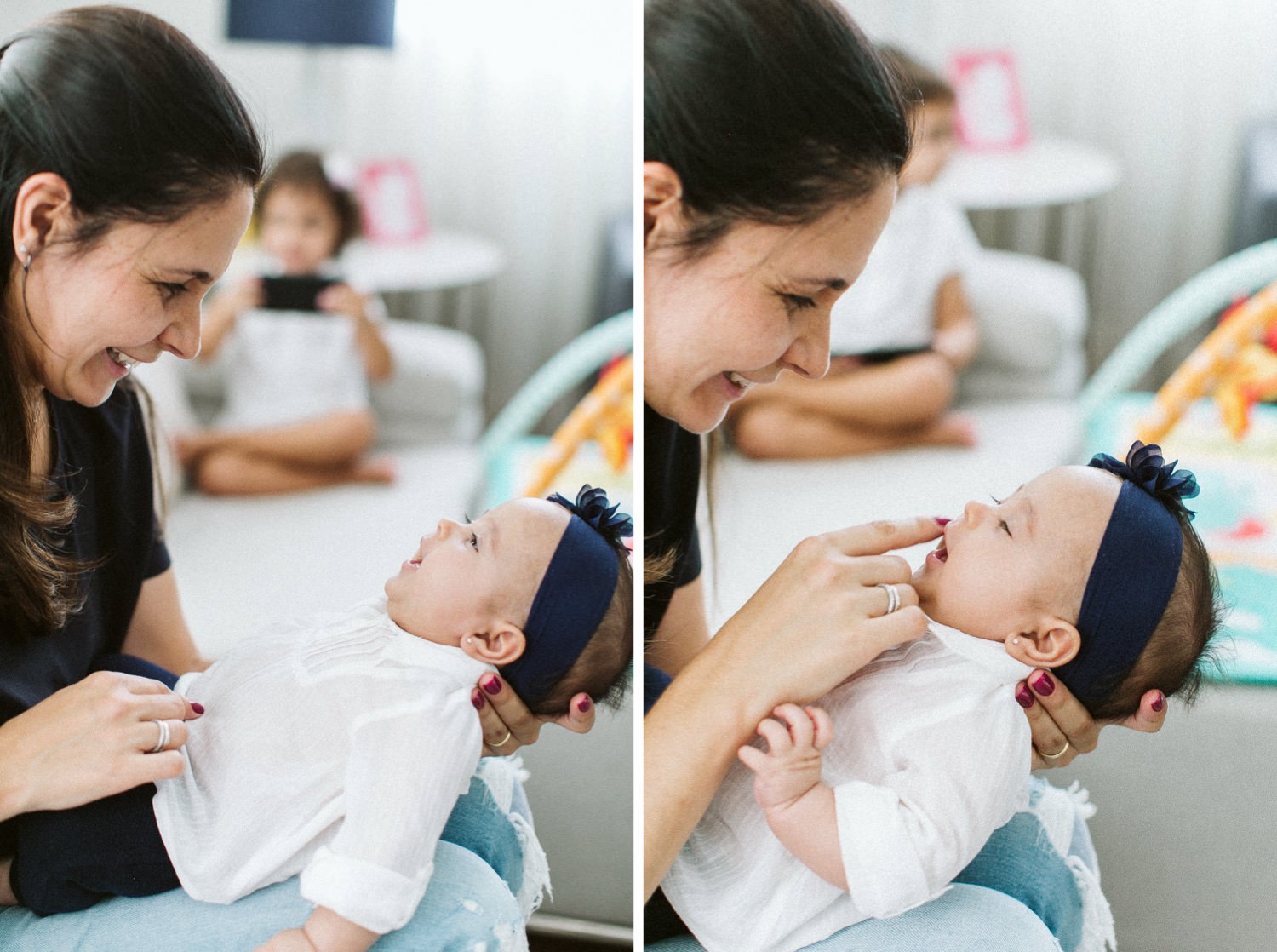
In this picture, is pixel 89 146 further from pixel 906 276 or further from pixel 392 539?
pixel 906 276

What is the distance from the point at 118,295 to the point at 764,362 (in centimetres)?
60

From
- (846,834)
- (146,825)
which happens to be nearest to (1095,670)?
(846,834)

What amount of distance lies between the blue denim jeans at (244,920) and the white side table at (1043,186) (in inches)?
29.3

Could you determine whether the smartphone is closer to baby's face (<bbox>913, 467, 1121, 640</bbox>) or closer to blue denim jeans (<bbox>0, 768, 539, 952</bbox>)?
blue denim jeans (<bbox>0, 768, 539, 952</bbox>)

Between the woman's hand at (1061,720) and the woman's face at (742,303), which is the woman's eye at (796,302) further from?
the woman's hand at (1061,720)

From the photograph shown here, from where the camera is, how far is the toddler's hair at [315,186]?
1.16 metres

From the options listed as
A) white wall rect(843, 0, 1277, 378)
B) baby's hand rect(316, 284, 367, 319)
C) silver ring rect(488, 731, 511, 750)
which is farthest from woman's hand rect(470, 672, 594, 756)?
white wall rect(843, 0, 1277, 378)

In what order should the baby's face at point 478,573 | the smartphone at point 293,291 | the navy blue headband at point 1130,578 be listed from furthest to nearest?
1. the smartphone at point 293,291
2. the baby's face at point 478,573
3. the navy blue headband at point 1130,578

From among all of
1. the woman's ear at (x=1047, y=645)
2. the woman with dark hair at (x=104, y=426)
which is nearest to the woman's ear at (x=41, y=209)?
the woman with dark hair at (x=104, y=426)

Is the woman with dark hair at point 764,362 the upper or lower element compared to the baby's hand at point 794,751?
upper

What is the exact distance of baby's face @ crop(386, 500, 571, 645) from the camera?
1104mm

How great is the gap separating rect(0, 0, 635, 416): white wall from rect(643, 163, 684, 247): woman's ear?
0.05 metres

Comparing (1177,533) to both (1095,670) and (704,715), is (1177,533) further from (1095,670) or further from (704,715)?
(704,715)

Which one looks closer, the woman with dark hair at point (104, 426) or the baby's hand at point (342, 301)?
the woman with dark hair at point (104, 426)
